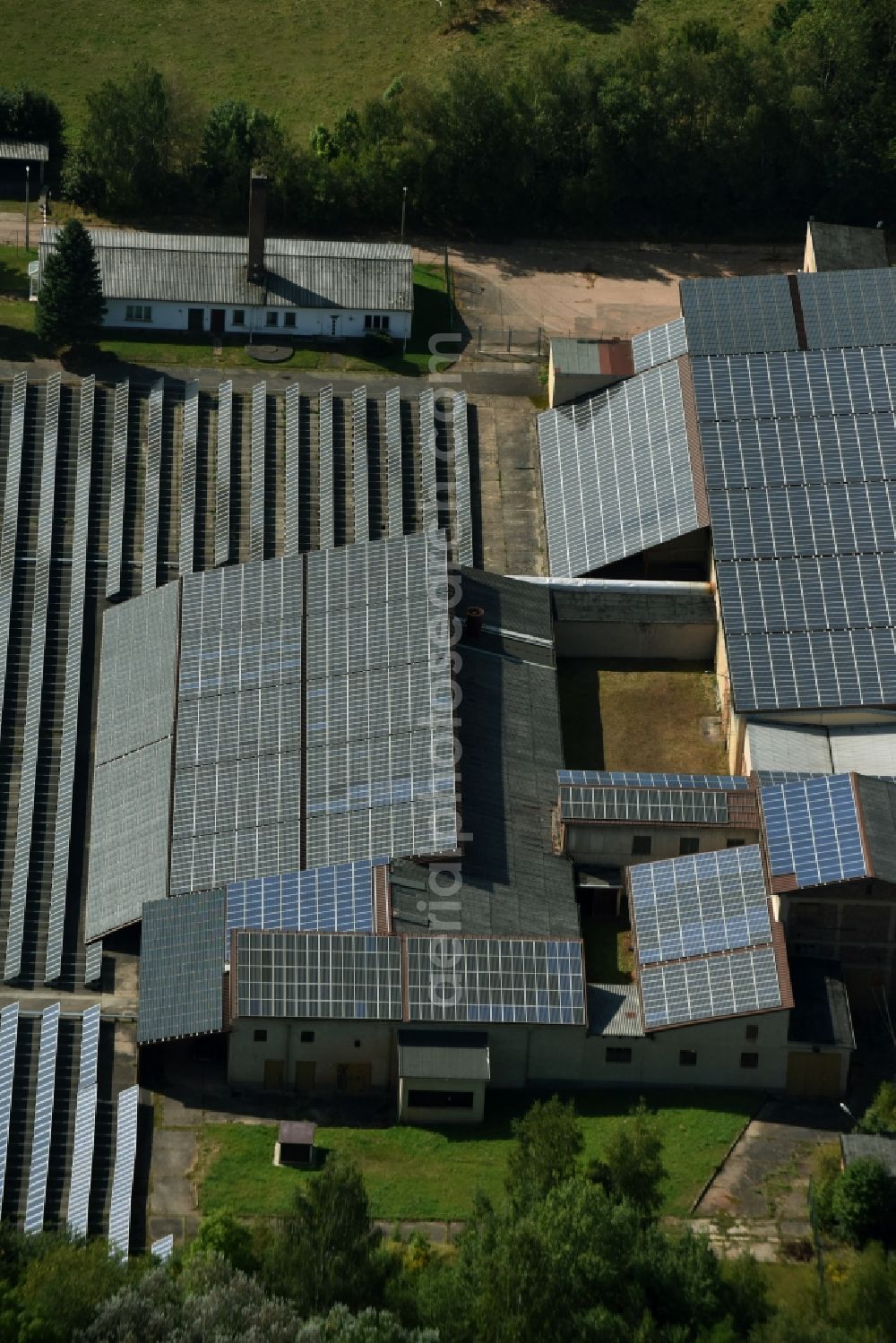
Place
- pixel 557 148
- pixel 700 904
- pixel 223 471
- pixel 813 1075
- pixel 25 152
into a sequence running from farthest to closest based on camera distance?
pixel 557 148
pixel 25 152
pixel 223 471
pixel 700 904
pixel 813 1075

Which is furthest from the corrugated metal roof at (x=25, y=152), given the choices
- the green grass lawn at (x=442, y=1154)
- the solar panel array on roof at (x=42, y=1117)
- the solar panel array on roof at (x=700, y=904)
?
the green grass lawn at (x=442, y=1154)

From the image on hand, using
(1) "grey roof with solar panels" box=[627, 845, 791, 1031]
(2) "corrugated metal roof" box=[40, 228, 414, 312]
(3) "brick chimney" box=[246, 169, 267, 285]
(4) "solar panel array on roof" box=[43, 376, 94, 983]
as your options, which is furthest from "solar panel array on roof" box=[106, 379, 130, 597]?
(1) "grey roof with solar panels" box=[627, 845, 791, 1031]

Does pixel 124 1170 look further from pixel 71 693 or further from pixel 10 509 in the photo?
pixel 10 509

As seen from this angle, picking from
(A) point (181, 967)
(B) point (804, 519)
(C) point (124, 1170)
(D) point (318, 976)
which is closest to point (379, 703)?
(D) point (318, 976)

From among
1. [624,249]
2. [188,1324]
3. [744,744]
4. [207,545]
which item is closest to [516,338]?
[624,249]

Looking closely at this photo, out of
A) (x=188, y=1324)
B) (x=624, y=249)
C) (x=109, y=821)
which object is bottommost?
(x=188, y=1324)

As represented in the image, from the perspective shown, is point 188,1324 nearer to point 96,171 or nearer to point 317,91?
point 96,171

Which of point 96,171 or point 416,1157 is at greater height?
point 96,171
